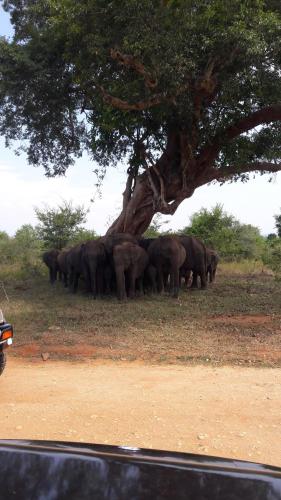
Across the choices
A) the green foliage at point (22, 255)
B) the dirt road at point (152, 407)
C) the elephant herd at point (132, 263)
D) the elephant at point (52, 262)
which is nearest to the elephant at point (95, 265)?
the elephant herd at point (132, 263)

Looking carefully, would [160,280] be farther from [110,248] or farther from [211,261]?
[211,261]

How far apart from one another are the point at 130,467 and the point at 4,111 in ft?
53.5

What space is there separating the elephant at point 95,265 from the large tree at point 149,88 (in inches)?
83.1

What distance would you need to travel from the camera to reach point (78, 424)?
485 centimetres

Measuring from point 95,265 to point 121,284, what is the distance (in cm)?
122

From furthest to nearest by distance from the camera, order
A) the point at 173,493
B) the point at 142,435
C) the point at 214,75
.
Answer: the point at 214,75 → the point at 142,435 → the point at 173,493

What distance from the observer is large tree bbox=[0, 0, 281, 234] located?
10508mm

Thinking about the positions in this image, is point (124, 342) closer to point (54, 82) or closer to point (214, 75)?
point (214, 75)

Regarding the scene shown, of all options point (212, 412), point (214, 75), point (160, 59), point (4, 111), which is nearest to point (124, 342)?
point (212, 412)

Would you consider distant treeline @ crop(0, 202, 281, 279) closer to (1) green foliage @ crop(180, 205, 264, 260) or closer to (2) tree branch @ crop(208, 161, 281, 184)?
(1) green foliage @ crop(180, 205, 264, 260)

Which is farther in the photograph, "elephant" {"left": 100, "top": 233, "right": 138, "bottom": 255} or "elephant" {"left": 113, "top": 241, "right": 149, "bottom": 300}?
"elephant" {"left": 100, "top": 233, "right": 138, "bottom": 255}

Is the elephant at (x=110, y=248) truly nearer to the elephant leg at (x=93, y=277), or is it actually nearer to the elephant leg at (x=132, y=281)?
the elephant leg at (x=93, y=277)

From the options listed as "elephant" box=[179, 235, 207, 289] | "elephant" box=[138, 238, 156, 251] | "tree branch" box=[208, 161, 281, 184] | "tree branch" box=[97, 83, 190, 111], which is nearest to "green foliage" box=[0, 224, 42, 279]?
"elephant" box=[138, 238, 156, 251]

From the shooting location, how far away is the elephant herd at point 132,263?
14.5 meters
